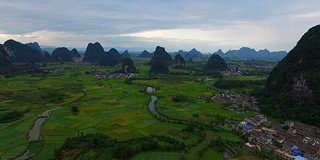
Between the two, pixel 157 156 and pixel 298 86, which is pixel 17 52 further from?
pixel 298 86

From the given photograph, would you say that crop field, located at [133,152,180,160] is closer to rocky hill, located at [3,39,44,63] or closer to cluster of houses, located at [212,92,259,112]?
cluster of houses, located at [212,92,259,112]

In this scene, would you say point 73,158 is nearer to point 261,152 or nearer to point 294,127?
point 261,152

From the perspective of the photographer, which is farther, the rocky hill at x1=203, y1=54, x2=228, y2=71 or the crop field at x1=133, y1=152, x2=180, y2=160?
the rocky hill at x1=203, y1=54, x2=228, y2=71

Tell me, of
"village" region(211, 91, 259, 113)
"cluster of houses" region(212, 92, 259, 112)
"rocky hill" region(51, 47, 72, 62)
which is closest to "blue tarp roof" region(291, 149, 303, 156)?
"village" region(211, 91, 259, 113)

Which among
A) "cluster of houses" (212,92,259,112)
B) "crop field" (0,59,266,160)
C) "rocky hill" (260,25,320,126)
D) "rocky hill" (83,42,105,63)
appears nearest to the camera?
"crop field" (0,59,266,160)

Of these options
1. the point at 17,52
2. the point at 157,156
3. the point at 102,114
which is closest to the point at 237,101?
the point at 102,114

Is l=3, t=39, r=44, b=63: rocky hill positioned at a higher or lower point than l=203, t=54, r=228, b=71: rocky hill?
higher

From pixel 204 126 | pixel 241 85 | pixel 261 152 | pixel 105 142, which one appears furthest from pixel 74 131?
pixel 241 85
